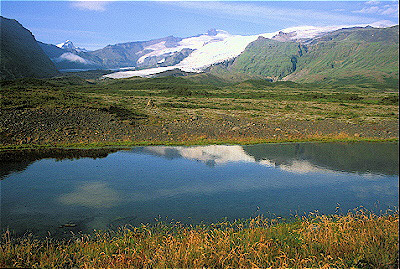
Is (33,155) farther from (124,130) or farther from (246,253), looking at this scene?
(246,253)

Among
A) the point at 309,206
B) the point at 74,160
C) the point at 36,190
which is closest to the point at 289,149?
the point at 309,206

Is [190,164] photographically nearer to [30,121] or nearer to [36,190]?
[36,190]

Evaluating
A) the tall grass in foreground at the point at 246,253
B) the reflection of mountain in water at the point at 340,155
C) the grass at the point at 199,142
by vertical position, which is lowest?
the reflection of mountain in water at the point at 340,155

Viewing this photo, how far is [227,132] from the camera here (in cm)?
3700

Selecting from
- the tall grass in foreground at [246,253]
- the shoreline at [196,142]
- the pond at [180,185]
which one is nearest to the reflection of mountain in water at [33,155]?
the pond at [180,185]

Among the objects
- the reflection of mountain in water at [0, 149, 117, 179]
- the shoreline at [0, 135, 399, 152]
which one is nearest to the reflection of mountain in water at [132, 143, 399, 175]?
the shoreline at [0, 135, 399, 152]

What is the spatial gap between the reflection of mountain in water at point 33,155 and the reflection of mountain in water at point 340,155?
49.7 feet

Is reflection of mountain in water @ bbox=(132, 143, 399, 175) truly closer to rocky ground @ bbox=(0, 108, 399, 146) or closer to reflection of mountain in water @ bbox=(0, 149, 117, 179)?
rocky ground @ bbox=(0, 108, 399, 146)

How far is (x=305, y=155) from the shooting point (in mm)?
27812

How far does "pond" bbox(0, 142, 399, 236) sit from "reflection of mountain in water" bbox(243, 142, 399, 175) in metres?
Answer: 0.10

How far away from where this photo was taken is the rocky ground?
30.8 metres

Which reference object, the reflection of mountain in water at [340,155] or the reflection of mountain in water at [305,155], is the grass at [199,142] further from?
the reflection of mountain in water at [340,155]

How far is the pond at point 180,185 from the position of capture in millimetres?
14164

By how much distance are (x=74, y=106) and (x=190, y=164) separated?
26977mm
